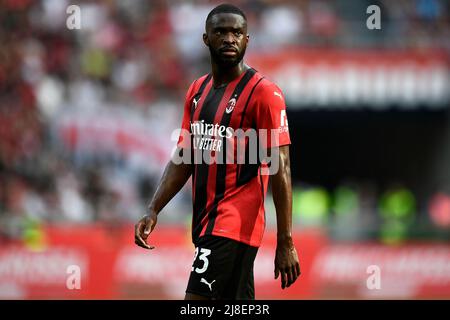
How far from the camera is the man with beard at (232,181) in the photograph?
579cm

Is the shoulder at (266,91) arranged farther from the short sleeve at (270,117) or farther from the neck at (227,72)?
the neck at (227,72)

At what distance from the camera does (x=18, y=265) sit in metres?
14.1

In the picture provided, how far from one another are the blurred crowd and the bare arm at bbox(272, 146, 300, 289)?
32.0ft

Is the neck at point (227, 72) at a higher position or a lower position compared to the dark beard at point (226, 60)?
lower

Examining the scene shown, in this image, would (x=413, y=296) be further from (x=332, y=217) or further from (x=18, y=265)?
(x=18, y=265)

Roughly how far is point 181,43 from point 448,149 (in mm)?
6191

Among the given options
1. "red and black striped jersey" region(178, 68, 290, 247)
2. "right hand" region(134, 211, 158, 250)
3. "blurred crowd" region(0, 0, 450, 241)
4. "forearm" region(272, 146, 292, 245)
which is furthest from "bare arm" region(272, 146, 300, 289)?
"blurred crowd" region(0, 0, 450, 241)

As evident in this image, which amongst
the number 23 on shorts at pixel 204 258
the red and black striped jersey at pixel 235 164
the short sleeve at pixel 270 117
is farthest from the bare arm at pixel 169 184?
the short sleeve at pixel 270 117

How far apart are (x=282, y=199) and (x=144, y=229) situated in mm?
921

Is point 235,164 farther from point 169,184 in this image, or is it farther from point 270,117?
point 169,184

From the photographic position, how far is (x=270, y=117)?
581cm

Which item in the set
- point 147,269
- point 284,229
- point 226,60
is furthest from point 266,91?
point 147,269

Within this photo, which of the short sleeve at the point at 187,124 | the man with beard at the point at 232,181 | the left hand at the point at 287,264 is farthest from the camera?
the short sleeve at the point at 187,124
